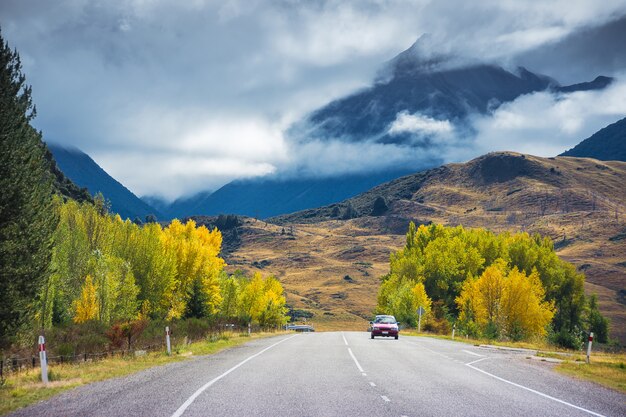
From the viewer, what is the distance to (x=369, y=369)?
19.2m

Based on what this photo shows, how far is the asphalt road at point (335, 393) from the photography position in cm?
1114

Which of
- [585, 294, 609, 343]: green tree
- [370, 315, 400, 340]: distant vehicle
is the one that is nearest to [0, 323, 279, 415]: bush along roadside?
[370, 315, 400, 340]: distant vehicle

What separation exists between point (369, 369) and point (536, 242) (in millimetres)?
89080

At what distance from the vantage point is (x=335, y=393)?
13.3 meters

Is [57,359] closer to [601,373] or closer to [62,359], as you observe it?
[62,359]

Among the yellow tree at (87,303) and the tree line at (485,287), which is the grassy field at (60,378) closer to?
the yellow tree at (87,303)

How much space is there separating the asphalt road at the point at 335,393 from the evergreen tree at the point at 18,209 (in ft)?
15.1

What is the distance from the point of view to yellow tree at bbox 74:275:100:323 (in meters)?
49.1

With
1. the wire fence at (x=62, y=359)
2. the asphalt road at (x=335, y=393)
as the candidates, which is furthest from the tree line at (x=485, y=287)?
the asphalt road at (x=335, y=393)

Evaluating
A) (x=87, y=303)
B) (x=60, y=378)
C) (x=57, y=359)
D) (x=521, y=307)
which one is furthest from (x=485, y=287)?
(x=60, y=378)

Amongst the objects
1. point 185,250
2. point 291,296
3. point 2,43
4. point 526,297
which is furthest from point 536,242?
point 2,43

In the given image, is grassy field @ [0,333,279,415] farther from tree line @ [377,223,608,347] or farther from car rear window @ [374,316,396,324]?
tree line @ [377,223,608,347]

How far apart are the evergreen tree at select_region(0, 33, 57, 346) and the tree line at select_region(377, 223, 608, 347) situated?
52.7m

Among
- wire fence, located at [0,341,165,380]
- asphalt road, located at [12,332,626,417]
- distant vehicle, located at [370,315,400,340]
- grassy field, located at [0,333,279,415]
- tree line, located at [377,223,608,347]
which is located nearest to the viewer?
asphalt road, located at [12,332,626,417]
